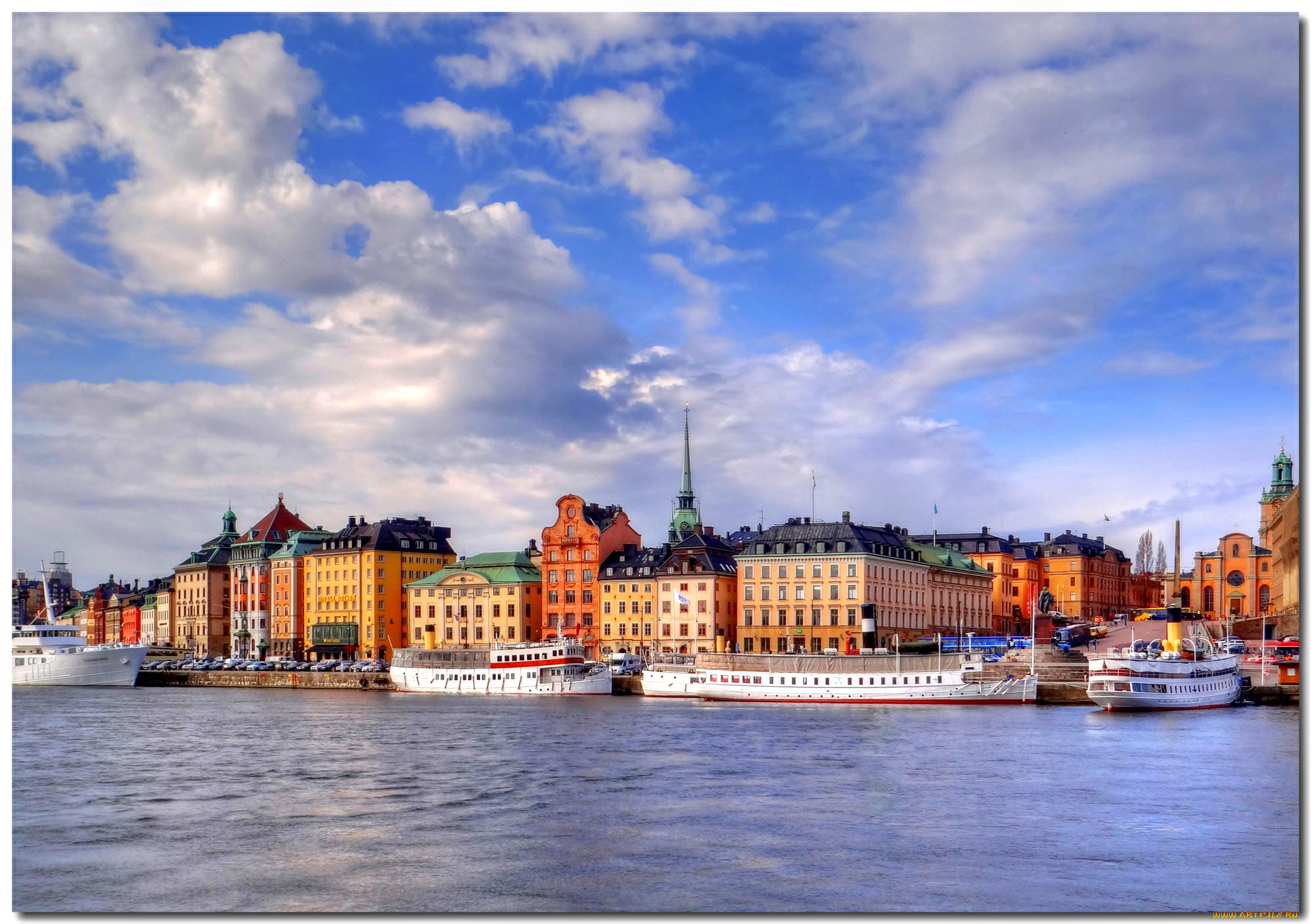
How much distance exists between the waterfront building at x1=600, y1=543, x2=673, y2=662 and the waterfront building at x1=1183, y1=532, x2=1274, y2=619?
56.3m

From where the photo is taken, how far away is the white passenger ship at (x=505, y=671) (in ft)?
294

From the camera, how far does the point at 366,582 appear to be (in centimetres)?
13250

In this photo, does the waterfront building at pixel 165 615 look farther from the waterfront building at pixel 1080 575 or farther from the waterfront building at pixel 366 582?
the waterfront building at pixel 1080 575

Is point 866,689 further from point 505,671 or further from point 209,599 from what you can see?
point 209,599

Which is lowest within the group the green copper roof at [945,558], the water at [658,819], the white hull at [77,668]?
the white hull at [77,668]

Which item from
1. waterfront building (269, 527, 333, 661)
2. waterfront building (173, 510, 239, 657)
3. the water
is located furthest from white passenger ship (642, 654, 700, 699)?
waterfront building (173, 510, 239, 657)

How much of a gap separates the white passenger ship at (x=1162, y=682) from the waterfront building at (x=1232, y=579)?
204 feet

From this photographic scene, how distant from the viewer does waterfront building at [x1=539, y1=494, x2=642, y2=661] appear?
4631 inches

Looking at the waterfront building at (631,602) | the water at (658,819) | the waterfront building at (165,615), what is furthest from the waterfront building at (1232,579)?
the waterfront building at (165,615)

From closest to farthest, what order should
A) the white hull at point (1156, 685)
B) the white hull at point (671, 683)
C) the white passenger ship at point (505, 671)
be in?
the white hull at point (1156, 685) < the white hull at point (671, 683) < the white passenger ship at point (505, 671)

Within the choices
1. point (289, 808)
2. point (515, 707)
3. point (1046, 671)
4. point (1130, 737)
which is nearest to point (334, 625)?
point (515, 707)

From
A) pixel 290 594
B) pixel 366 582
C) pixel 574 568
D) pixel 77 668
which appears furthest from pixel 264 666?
pixel 574 568

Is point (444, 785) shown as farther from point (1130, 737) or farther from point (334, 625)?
point (334, 625)

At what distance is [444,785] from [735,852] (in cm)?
1216
